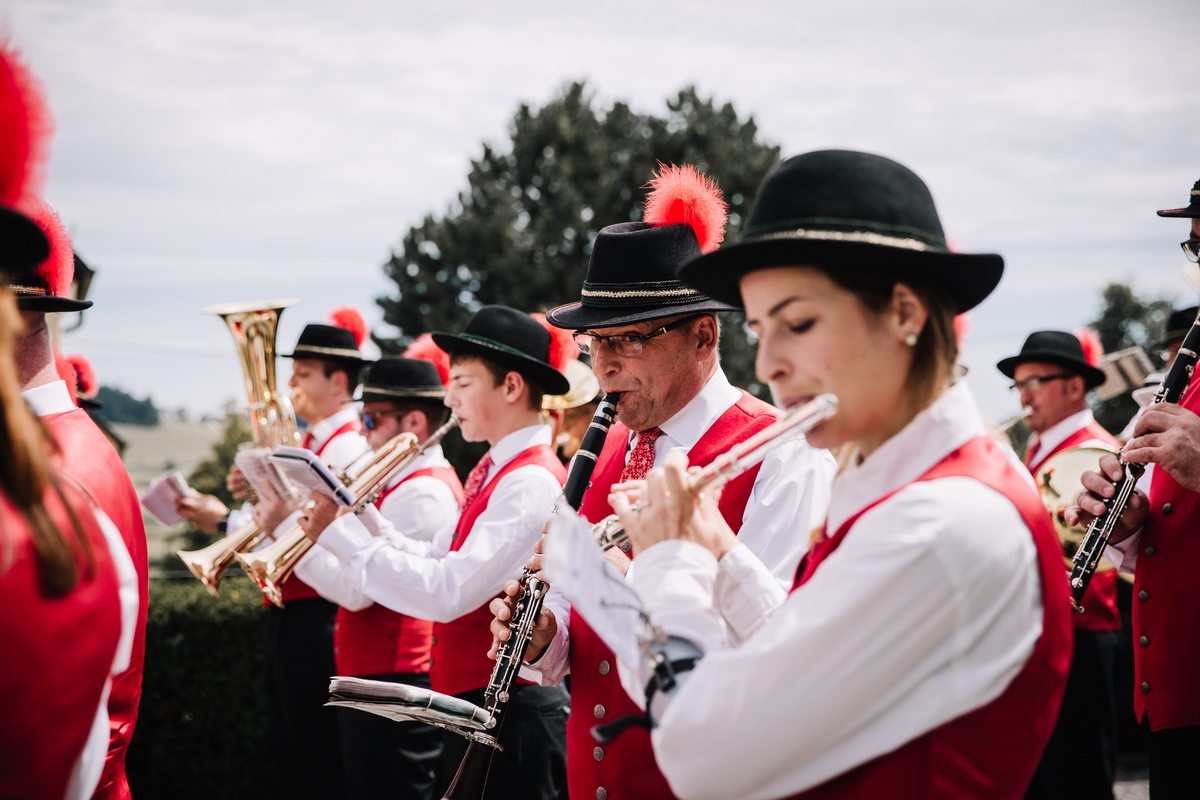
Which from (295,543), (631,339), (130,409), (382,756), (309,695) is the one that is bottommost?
(130,409)

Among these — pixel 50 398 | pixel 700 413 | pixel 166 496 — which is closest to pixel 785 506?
pixel 700 413

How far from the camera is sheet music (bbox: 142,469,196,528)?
23.4 ft


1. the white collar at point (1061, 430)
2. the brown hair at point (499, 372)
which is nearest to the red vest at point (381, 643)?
the brown hair at point (499, 372)

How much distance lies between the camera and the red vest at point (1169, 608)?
3.27m

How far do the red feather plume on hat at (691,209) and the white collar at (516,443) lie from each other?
1.75 meters

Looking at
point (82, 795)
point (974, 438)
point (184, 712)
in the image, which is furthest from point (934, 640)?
point (184, 712)

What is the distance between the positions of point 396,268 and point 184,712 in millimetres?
16154

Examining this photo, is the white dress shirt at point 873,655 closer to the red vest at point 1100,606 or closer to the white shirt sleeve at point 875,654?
the white shirt sleeve at point 875,654

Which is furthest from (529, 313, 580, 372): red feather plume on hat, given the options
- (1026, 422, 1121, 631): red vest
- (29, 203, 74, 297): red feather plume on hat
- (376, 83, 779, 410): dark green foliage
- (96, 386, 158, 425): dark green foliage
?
(376, 83, 779, 410): dark green foliage

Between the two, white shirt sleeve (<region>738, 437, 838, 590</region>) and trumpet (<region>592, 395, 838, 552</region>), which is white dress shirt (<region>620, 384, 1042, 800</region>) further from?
white shirt sleeve (<region>738, 437, 838, 590</region>)

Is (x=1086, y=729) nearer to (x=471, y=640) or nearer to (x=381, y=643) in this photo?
(x=471, y=640)

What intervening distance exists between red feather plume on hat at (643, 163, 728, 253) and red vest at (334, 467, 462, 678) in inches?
118

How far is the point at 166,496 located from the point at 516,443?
3.43m

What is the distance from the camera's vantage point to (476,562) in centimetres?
454
